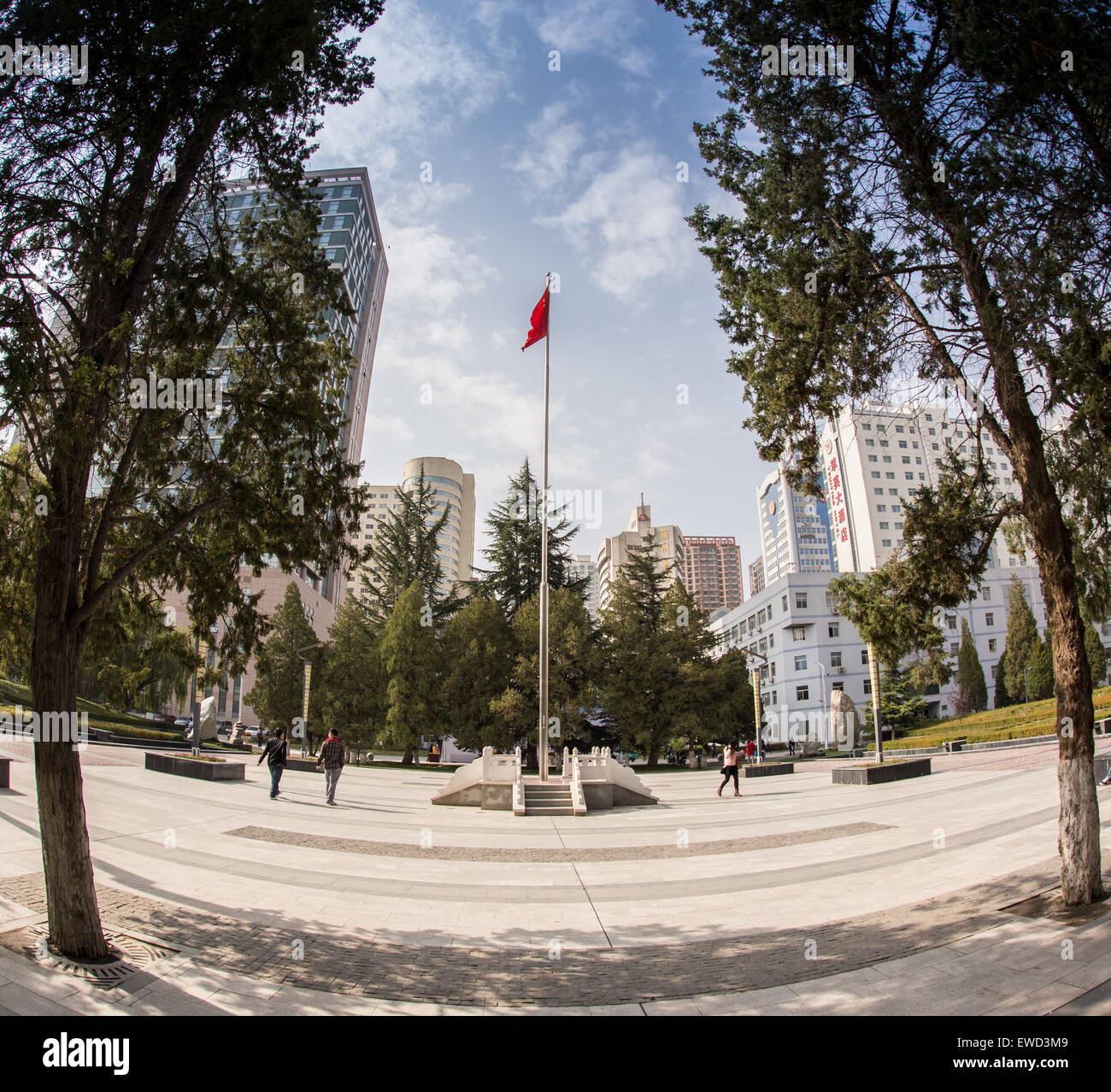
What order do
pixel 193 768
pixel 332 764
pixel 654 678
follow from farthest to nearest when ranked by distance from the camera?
pixel 654 678 → pixel 193 768 → pixel 332 764

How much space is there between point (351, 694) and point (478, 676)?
8.19 metres

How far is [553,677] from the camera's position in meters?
29.5

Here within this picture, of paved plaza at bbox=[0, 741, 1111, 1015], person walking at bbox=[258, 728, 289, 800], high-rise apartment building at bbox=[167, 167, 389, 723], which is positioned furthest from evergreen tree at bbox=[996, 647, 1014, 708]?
high-rise apartment building at bbox=[167, 167, 389, 723]

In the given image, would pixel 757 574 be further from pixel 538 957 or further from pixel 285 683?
pixel 538 957

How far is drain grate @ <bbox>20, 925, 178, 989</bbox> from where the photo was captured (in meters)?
4.95

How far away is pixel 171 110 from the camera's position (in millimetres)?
5941

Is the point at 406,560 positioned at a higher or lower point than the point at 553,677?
higher

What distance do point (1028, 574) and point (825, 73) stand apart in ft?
244

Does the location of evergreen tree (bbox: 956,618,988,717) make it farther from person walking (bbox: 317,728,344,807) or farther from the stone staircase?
person walking (bbox: 317,728,344,807)

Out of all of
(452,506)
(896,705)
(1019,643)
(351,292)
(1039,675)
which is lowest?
(896,705)

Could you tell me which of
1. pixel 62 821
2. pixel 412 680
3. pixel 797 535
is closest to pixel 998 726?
pixel 412 680

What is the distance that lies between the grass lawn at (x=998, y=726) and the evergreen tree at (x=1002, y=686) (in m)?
8.60

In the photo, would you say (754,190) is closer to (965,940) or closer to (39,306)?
(39,306)
